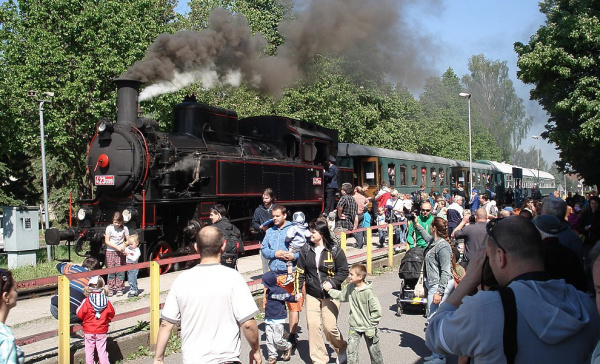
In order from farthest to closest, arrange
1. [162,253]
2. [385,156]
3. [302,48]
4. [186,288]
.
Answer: [385,156], [302,48], [162,253], [186,288]

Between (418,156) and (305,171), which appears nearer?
(305,171)

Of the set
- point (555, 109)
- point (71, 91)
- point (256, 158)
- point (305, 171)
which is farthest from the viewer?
point (71, 91)

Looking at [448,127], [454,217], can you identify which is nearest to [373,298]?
[454,217]

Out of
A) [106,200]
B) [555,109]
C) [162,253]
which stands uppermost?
[555,109]

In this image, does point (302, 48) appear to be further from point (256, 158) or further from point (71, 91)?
point (71, 91)

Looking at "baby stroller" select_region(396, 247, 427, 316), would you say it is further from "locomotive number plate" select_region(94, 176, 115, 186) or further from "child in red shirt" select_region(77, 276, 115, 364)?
"locomotive number plate" select_region(94, 176, 115, 186)

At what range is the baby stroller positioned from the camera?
871 centimetres

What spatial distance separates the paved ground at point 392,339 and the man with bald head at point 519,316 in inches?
166

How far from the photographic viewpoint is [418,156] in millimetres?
27672

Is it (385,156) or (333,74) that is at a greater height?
(333,74)

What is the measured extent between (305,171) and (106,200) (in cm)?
607

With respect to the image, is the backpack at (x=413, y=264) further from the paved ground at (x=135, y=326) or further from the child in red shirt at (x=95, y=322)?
the child in red shirt at (x=95, y=322)

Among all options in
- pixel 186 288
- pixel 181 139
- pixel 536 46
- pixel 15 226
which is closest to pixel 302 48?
pixel 181 139

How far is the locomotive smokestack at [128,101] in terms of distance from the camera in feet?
40.9
